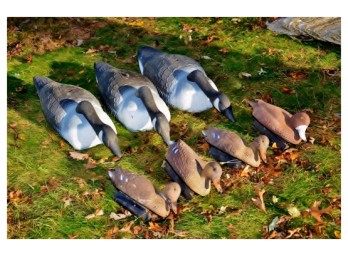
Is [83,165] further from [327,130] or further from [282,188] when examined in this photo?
[327,130]

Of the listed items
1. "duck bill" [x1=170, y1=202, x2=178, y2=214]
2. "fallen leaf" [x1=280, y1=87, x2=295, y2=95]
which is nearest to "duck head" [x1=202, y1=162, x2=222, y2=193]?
"duck bill" [x1=170, y1=202, x2=178, y2=214]

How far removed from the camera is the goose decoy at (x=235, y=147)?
686 cm

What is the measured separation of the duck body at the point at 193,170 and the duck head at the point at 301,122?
1.49 metres

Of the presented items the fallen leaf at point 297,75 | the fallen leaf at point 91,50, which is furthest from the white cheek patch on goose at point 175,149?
the fallen leaf at point 91,50

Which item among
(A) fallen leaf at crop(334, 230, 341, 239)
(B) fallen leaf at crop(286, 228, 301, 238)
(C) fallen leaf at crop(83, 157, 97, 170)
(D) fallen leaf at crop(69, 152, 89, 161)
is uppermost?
(D) fallen leaf at crop(69, 152, 89, 161)

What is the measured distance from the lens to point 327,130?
25.8 feet

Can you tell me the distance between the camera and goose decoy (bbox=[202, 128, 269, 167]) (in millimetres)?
6863

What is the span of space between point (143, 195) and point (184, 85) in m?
2.45

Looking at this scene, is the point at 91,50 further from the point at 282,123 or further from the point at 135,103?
the point at 282,123

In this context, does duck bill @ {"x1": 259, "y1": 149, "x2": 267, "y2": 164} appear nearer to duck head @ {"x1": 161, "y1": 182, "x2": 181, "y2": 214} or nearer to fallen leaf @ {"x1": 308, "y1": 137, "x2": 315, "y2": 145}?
fallen leaf @ {"x1": 308, "y1": 137, "x2": 315, "y2": 145}

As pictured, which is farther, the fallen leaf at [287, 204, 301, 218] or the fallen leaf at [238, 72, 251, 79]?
the fallen leaf at [238, 72, 251, 79]

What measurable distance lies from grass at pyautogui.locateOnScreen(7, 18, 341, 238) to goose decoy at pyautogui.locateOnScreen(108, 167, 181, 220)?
0.20 meters

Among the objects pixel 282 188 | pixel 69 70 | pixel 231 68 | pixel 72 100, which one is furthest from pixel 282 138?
pixel 69 70

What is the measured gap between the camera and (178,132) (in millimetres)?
7977
